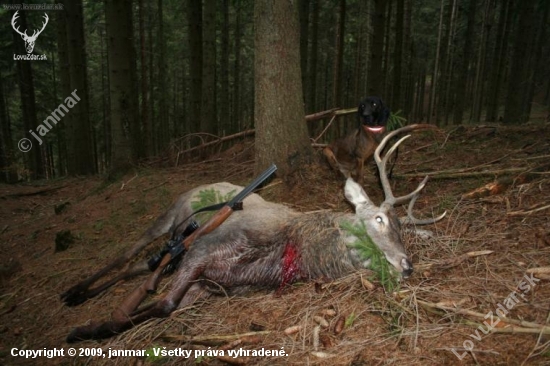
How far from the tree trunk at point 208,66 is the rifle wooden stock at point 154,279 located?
7.09 meters

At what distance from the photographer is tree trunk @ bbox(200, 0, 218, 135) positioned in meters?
10.3

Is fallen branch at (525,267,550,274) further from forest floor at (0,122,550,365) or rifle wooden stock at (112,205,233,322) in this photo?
rifle wooden stock at (112,205,233,322)

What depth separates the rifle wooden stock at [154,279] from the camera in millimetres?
3256

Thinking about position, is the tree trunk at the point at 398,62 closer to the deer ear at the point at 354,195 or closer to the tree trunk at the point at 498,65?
the tree trunk at the point at 498,65

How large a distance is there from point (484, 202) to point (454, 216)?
17.6 inches

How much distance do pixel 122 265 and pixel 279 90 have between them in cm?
307

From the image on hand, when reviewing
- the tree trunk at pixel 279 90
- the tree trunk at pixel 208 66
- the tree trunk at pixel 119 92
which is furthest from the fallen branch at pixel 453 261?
the tree trunk at pixel 208 66

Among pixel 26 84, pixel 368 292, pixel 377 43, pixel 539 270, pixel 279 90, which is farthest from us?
pixel 26 84

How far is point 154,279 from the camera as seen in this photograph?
11.2ft

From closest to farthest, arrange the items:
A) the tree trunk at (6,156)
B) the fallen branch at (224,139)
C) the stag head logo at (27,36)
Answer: the fallen branch at (224,139)
the stag head logo at (27,36)
the tree trunk at (6,156)

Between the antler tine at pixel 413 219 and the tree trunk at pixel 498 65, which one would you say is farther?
the tree trunk at pixel 498 65

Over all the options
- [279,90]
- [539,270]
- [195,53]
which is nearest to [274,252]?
[539,270]

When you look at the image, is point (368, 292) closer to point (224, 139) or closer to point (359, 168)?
point (359, 168)

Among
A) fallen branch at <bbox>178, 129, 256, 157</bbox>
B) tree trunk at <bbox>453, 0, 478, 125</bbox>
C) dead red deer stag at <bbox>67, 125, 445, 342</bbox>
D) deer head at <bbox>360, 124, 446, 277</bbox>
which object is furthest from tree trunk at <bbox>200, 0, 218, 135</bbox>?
tree trunk at <bbox>453, 0, 478, 125</bbox>
